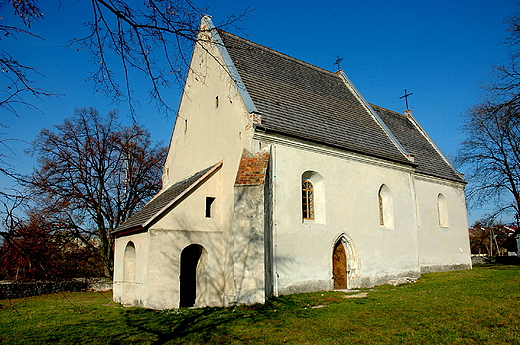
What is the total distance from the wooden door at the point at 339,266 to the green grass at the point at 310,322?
7.40 ft

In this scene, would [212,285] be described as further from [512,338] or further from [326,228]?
[512,338]

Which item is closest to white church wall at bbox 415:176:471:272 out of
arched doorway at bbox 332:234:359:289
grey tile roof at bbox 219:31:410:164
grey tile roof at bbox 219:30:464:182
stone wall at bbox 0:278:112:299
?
grey tile roof at bbox 219:30:464:182

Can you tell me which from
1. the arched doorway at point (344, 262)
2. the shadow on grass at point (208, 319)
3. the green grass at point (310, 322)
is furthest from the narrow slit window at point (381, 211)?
the shadow on grass at point (208, 319)

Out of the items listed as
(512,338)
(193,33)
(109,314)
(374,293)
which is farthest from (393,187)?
(193,33)

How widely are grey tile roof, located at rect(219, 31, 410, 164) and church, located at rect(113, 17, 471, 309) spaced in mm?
78

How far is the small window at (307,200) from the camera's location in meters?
14.9

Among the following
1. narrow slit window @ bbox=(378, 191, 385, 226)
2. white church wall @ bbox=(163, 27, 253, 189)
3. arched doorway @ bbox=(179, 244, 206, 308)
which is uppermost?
white church wall @ bbox=(163, 27, 253, 189)

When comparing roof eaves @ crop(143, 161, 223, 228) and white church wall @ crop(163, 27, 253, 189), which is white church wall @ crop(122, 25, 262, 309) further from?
roof eaves @ crop(143, 161, 223, 228)

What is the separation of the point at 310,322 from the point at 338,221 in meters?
6.68

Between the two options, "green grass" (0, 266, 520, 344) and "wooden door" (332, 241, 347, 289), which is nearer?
"green grass" (0, 266, 520, 344)

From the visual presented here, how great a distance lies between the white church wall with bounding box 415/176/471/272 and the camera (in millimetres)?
20297

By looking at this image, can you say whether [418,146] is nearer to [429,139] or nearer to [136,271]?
[429,139]

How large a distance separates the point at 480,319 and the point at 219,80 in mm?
12485

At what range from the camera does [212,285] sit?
1312 cm
